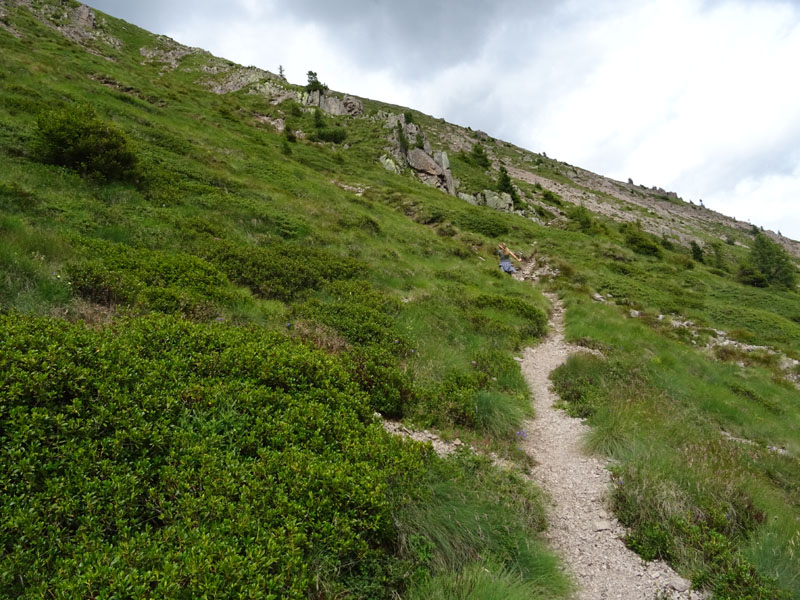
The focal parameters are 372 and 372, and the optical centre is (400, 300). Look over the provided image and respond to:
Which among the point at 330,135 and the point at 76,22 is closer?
the point at 330,135

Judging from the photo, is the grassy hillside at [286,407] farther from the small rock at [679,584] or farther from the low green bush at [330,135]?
the low green bush at [330,135]

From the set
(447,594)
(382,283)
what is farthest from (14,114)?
(447,594)

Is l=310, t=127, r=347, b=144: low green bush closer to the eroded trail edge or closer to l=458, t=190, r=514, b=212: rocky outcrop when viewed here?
l=458, t=190, r=514, b=212: rocky outcrop

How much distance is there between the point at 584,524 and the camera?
5.31 meters

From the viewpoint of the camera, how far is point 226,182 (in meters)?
18.8

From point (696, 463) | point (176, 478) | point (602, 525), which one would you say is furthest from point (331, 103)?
point (602, 525)

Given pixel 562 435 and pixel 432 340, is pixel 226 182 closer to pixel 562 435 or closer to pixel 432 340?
pixel 432 340

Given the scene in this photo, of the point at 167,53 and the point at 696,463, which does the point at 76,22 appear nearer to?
the point at 167,53

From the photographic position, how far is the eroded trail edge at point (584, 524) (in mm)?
4309

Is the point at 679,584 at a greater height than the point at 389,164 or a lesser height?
lesser

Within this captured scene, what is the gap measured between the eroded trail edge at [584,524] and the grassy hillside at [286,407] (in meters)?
0.30

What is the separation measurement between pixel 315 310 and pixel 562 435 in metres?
6.40

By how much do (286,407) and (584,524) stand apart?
4.54 meters

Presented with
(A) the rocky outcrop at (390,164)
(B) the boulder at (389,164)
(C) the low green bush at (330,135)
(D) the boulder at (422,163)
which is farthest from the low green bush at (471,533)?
(C) the low green bush at (330,135)
